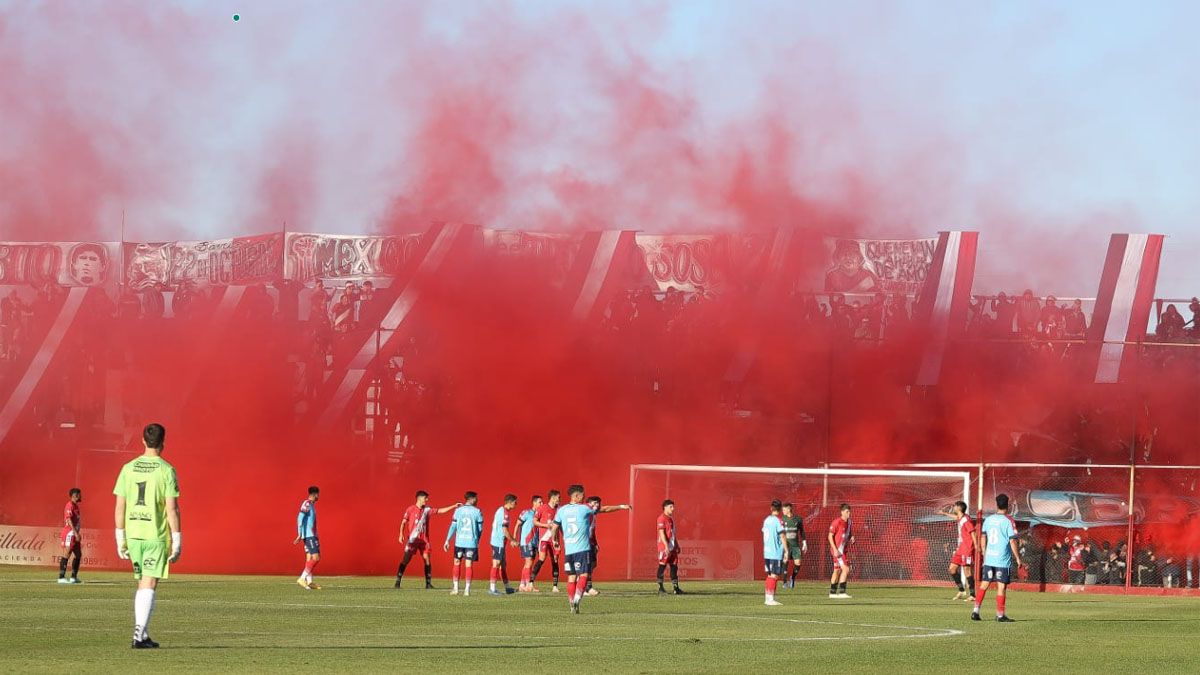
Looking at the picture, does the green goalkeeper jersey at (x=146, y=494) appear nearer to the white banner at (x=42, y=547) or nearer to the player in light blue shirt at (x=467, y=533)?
the player in light blue shirt at (x=467, y=533)

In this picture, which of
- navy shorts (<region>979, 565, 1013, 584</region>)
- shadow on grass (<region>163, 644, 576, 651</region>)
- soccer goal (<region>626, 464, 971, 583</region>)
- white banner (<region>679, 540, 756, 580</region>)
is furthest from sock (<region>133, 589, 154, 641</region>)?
white banner (<region>679, 540, 756, 580</region>)

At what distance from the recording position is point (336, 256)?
51.6 meters

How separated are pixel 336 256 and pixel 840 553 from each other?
2248cm

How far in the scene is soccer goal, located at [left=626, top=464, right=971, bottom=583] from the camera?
42312mm

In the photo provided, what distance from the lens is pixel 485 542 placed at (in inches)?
1812

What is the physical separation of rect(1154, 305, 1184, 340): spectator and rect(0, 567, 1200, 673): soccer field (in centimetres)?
1309

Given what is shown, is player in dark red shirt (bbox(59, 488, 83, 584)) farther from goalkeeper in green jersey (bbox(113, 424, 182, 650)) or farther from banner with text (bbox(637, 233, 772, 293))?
banner with text (bbox(637, 233, 772, 293))

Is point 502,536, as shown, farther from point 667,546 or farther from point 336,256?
point 336,256

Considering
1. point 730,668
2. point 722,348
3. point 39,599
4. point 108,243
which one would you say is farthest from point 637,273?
point 730,668

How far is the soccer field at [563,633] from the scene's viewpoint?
51.0 feet

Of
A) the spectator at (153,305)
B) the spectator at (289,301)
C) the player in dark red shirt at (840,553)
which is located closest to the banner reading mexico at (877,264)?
the player in dark red shirt at (840,553)

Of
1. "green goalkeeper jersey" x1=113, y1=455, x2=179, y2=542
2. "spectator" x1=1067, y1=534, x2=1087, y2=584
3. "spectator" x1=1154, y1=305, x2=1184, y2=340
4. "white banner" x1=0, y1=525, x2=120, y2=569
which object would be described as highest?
"spectator" x1=1154, y1=305, x2=1184, y2=340

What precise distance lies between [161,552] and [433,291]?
3520 cm

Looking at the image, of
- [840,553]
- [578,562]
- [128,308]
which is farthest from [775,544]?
[128,308]
